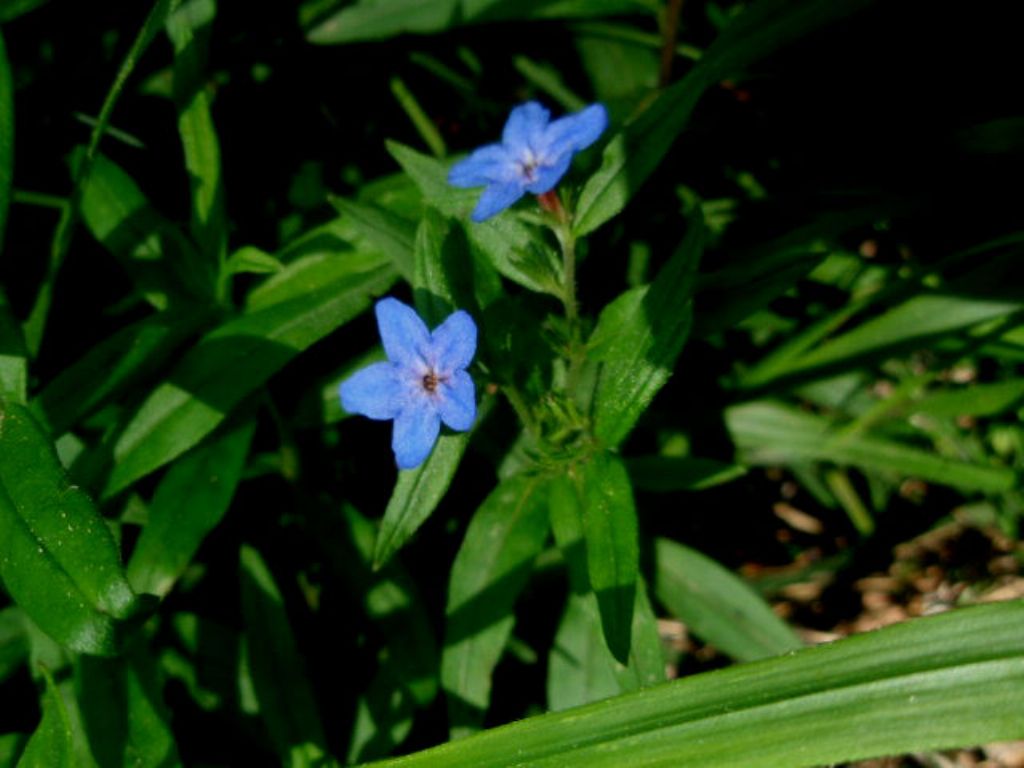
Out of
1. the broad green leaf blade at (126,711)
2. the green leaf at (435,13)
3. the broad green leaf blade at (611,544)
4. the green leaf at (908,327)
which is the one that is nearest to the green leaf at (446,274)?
the broad green leaf blade at (611,544)

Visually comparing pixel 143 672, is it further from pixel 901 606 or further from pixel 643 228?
pixel 901 606

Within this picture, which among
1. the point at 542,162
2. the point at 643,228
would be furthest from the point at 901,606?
the point at 542,162

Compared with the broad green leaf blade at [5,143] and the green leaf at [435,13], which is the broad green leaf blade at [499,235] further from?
the green leaf at [435,13]

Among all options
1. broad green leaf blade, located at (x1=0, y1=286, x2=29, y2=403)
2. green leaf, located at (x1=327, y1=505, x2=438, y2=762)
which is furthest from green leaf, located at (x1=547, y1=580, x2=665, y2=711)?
broad green leaf blade, located at (x1=0, y1=286, x2=29, y2=403)

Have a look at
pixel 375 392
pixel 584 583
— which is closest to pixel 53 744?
pixel 375 392

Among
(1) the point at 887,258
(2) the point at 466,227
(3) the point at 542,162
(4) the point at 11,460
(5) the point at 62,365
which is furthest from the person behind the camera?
(1) the point at 887,258

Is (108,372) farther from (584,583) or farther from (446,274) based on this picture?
(584,583)
